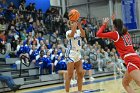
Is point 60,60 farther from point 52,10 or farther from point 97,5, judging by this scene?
point 97,5

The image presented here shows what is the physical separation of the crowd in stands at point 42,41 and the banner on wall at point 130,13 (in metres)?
2.68

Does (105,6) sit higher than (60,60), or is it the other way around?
(105,6)

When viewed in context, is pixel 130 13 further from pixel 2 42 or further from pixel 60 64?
pixel 2 42

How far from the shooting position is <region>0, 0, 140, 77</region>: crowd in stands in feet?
45.7

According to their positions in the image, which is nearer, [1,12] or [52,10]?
[1,12]

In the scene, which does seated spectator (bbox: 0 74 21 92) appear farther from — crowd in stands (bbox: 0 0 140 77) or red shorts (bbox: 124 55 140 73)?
red shorts (bbox: 124 55 140 73)

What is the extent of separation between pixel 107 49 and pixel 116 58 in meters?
2.00

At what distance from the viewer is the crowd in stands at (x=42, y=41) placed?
45.7ft

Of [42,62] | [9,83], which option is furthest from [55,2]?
[9,83]

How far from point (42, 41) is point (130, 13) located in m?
10.6

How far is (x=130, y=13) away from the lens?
23469 mm

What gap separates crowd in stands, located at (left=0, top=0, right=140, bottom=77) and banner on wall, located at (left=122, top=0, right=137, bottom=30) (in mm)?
2680

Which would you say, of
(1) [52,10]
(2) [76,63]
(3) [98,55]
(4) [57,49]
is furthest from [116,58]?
(2) [76,63]

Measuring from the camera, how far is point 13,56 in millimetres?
14047
